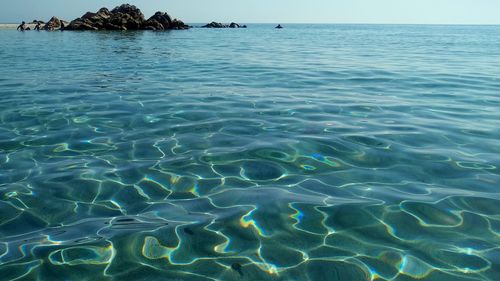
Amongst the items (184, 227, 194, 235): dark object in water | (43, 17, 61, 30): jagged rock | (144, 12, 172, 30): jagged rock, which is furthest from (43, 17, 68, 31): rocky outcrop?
(184, 227, 194, 235): dark object in water

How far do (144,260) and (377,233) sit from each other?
2003 mm

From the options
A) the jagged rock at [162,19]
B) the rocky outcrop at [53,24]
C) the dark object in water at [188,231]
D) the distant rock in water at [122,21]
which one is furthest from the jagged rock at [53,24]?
the dark object in water at [188,231]

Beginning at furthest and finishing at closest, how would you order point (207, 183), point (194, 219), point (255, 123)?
point (255, 123) < point (207, 183) < point (194, 219)

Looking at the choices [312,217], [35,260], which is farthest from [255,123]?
[35,260]

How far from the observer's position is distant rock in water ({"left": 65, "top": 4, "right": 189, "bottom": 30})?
182 ft

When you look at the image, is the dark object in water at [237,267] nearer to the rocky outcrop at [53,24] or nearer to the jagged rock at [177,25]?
the rocky outcrop at [53,24]

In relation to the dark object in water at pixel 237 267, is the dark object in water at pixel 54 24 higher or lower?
higher

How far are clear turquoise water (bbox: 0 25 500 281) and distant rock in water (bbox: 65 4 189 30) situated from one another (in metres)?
52.1

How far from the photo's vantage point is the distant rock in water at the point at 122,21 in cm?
5547

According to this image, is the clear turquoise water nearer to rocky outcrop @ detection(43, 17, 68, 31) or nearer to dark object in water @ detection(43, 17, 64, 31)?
dark object in water @ detection(43, 17, 64, 31)

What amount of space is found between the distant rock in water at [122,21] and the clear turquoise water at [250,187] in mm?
52073

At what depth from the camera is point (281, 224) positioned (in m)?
3.57

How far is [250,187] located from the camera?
435 cm

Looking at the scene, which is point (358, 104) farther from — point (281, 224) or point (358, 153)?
point (281, 224)
